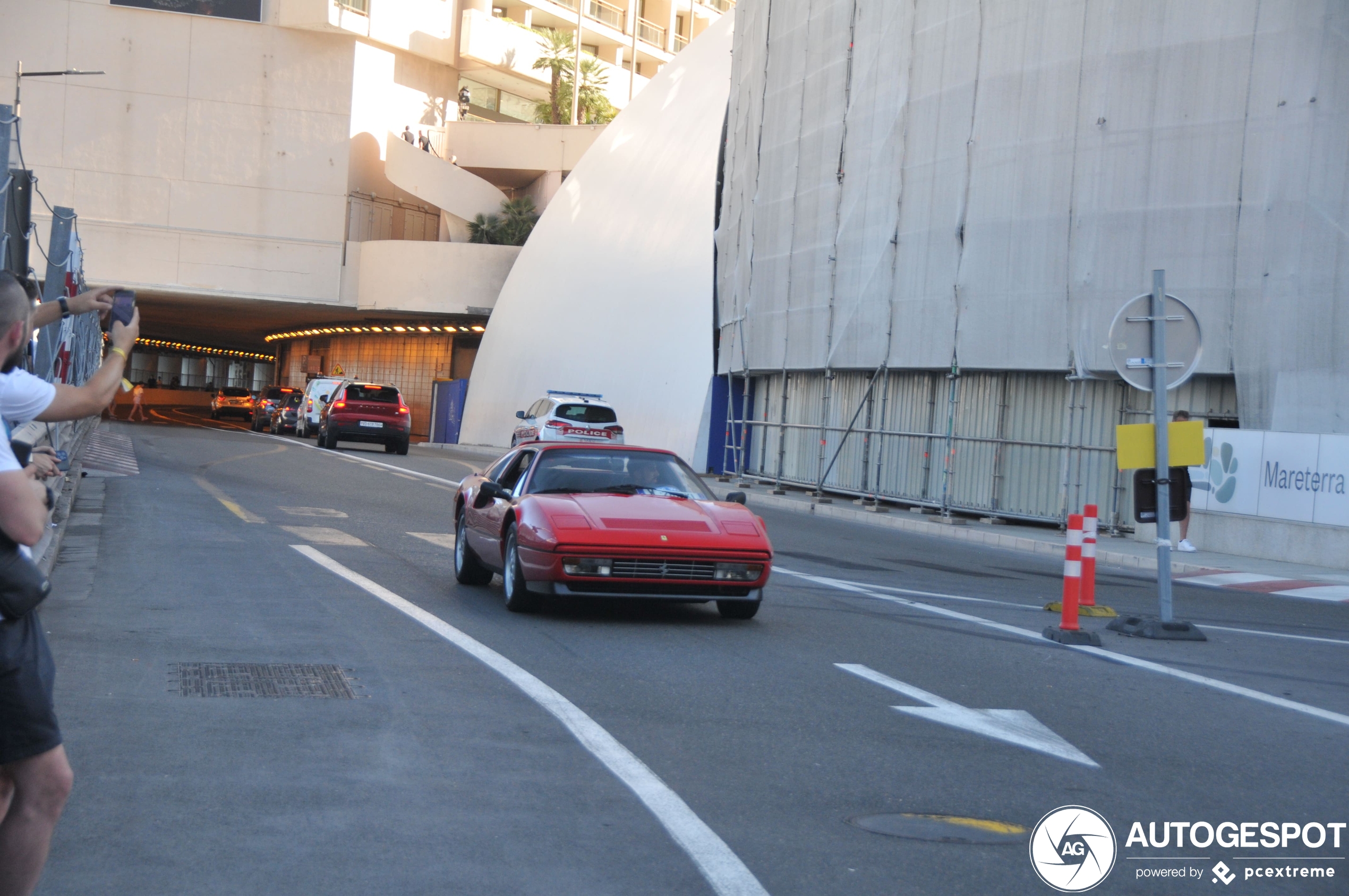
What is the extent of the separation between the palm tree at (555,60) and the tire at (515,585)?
5914 cm

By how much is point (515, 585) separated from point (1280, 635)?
630cm

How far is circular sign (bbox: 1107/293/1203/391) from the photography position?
35.0 ft

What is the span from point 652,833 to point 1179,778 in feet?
8.33

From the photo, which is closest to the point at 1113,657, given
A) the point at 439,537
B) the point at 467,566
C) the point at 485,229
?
the point at 467,566

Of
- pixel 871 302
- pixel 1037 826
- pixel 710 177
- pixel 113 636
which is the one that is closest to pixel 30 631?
pixel 1037 826

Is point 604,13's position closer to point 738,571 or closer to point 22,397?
point 738,571

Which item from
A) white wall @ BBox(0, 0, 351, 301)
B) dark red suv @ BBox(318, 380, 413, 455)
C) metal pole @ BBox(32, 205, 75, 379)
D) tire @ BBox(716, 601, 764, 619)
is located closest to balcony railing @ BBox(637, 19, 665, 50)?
white wall @ BBox(0, 0, 351, 301)

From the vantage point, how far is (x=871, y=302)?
26.6 meters

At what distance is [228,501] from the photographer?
60.4 feet

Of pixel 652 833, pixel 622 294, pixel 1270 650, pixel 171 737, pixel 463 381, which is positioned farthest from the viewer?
pixel 463 381

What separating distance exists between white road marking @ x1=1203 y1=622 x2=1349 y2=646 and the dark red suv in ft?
89.8

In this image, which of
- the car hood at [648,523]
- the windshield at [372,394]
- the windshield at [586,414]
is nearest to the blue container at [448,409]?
the windshield at [372,394]

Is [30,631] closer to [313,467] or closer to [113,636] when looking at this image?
→ [113,636]

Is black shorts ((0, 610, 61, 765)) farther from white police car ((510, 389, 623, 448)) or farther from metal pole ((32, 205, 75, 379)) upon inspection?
white police car ((510, 389, 623, 448))
